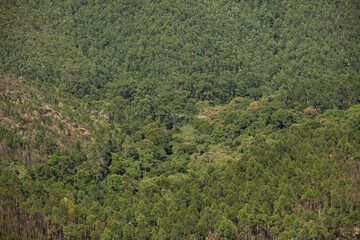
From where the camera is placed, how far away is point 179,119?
146375mm

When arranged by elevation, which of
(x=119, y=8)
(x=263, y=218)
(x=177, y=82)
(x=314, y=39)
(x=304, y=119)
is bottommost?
(x=263, y=218)

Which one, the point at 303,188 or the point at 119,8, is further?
the point at 119,8

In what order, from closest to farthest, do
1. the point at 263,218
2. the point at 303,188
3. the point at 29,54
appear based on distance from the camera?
the point at 263,218, the point at 303,188, the point at 29,54

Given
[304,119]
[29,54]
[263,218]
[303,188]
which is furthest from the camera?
[29,54]

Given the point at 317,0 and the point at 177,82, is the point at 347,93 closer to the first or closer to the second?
the point at 177,82

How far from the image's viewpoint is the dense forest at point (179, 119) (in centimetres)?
8525

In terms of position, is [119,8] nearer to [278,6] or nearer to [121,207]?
[278,6]

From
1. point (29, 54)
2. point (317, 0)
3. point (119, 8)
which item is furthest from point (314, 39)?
point (29, 54)

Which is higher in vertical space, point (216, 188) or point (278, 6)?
point (278, 6)

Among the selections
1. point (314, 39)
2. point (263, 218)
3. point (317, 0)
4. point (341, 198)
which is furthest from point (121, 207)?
point (317, 0)

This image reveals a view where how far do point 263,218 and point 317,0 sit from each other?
118696 millimetres

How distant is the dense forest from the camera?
85.2 meters

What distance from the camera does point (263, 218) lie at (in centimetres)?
8250

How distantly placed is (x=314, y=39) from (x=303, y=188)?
93.4 metres
